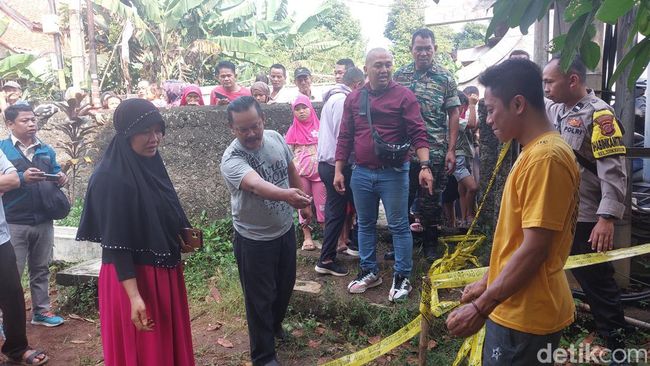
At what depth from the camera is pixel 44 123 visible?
24.7 ft

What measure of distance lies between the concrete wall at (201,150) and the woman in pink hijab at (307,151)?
2.62 ft

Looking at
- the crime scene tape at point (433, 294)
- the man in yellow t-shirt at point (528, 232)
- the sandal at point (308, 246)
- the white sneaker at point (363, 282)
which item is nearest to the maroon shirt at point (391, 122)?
the crime scene tape at point (433, 294)

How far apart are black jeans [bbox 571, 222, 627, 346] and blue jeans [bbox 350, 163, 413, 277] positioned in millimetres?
1326

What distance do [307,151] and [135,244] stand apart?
290cm

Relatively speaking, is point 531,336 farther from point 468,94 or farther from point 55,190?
point 468,94

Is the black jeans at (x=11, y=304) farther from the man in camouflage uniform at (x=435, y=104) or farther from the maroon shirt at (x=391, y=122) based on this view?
the man in camouflage uniform at (x=435, y=104)

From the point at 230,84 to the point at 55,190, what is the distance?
2.55 m

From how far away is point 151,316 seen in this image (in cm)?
273

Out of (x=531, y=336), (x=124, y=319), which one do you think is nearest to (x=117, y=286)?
(x=124, y=319)

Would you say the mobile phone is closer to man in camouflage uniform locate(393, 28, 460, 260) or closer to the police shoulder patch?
man in camouflage uniform locate(393, 28, 460, 260)

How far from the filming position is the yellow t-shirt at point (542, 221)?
172cm

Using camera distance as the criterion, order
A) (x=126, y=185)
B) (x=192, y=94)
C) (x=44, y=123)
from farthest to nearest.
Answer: (x=44, y=123), (x=192, y=94), (x=126, y=185)

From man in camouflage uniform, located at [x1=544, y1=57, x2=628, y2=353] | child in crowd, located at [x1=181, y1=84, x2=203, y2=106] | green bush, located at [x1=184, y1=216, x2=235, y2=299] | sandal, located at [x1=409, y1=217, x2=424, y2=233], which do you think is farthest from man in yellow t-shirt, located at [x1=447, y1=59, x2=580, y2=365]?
child in crowd, located at [x1=181, y1=84, x2=203, y2=106]

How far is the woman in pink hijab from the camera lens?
17.5ft
